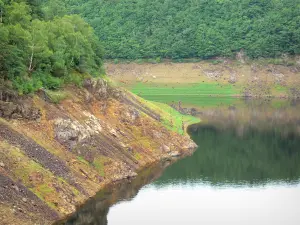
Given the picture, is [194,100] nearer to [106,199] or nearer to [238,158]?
[238,158]

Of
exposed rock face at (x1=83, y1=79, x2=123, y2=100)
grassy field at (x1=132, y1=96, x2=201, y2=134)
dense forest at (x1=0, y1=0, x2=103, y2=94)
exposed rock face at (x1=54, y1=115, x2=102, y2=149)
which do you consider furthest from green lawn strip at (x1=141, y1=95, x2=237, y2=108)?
exposed rock face at (x1=54, y1=115, x2=102, y2=149)

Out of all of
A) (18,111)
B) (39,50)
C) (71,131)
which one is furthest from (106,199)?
(39,50)

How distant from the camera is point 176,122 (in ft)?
378

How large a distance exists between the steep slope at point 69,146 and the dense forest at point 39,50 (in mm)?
2740

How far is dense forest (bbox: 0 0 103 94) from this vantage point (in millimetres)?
70188

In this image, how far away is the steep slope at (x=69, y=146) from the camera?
5698 centimetres

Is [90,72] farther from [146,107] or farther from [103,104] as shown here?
[146,107]

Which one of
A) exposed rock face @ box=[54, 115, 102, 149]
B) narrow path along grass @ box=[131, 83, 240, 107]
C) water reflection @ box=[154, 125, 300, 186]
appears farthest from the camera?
narrow path along grass @ box=[131, 83, 240, 107]

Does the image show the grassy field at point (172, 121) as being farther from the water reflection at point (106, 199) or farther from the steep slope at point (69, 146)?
the water reflection at point (106, 199)

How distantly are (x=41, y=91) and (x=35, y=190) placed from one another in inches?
827

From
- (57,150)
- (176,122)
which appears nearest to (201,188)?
(57,150)

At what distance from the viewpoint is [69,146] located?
71.6 meters

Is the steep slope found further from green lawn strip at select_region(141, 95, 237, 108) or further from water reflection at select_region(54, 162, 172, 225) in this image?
green lawn strip at select_region(141, 95, 237, 108)

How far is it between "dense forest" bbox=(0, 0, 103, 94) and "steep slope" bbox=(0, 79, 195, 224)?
2.74 m
